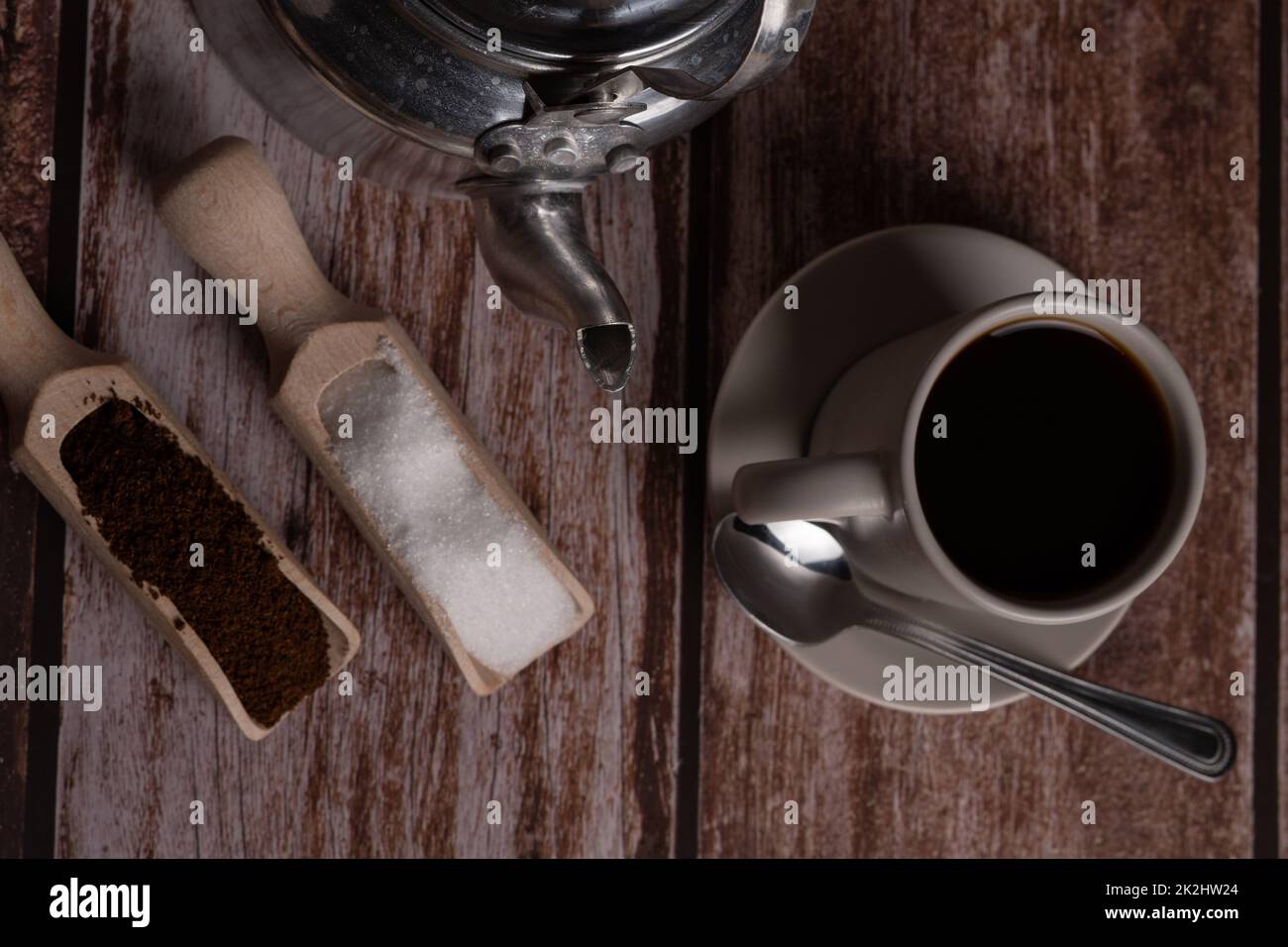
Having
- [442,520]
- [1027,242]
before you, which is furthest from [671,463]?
[1027,242]

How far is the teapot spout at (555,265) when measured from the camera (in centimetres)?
43

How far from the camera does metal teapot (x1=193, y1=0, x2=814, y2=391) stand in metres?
0.40

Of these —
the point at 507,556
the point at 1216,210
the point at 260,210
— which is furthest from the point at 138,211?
the point at 1216,210

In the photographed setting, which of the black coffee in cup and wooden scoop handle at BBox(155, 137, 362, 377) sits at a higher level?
wooden scoop handle at BBox(155, 137, 362, 377)

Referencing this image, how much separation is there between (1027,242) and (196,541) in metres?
0.49

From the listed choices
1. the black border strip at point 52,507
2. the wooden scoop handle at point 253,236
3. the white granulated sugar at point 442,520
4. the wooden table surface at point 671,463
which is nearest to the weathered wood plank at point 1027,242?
the wooden table surface at point 671,463

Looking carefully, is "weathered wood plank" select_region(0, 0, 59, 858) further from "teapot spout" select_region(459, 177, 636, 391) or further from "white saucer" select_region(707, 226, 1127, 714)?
"white saucer" select_region(707, 226, 1127, 714)

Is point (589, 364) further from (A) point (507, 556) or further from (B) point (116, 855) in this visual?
(B) point (116, 855)

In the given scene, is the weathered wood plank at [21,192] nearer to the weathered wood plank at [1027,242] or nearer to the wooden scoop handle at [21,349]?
the wooden scoop handle at [21,349]

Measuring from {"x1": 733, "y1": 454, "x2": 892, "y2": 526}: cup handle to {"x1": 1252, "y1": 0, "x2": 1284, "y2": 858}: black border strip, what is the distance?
0.32 meters

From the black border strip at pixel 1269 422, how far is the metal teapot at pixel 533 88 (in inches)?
15.0

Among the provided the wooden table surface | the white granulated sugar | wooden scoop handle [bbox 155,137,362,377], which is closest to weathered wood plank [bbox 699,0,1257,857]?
the wooden table surface

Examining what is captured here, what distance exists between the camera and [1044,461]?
52cm
